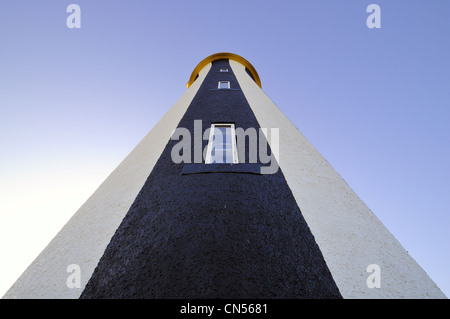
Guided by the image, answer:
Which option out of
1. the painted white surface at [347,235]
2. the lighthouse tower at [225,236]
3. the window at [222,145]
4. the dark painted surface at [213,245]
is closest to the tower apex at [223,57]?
the window at [222,145]

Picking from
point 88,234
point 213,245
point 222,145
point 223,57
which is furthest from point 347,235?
point 223,57

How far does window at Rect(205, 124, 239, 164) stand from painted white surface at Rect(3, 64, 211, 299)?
0.95 m

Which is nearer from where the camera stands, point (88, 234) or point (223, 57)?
point (88, 234)

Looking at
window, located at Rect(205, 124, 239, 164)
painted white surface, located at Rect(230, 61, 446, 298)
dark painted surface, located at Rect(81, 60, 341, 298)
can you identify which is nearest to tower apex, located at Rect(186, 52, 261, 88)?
window, located at Rect(205, 124, 239, 164)

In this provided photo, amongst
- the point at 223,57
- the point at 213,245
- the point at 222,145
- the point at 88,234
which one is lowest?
the point at 88,234

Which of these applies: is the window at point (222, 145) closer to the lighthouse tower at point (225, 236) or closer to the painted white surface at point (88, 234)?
the lighthouse tower at point (225, 236)

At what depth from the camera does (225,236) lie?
2.50 metres

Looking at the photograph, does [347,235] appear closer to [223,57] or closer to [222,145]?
[222,145]

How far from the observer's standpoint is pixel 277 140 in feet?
14.6

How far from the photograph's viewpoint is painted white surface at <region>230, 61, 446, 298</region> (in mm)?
2521

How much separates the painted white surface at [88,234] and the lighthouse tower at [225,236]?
2cm

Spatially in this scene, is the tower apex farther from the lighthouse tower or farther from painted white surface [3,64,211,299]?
the lighthouse tower

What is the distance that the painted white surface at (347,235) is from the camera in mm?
2521

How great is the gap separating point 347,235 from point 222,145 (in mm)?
2636
